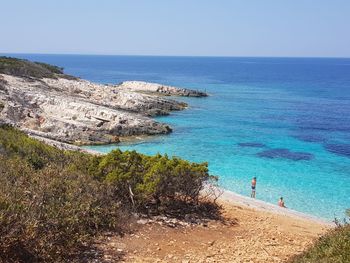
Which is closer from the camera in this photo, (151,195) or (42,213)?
(42,213)

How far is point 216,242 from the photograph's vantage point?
12.7 meters

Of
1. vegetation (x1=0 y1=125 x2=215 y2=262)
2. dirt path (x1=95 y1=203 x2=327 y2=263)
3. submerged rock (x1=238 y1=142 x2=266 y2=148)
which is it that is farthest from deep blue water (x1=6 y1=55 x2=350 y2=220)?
vegetation (x1=0 y1=125 x2=215 y2=262)

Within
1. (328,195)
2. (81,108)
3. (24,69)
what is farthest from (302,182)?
(24,69)

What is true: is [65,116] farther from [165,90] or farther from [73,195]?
[165,90]

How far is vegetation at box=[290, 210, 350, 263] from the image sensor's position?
803cm

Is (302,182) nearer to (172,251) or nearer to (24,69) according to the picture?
(172,251)

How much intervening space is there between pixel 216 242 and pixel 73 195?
4746 millimetres

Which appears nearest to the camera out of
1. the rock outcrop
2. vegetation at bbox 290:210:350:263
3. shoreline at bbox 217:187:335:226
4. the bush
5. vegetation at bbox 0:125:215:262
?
vegetation at bbox 290:210:350:263

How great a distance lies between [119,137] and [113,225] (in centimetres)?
2860

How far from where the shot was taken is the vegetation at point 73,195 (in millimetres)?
9305

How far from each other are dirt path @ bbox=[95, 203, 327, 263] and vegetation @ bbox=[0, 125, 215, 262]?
88cm

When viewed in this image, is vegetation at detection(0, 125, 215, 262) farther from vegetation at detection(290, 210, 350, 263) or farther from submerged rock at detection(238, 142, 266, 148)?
submerged rock at detection(238, 142, 266, 148)

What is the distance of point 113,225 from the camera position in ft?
39.8

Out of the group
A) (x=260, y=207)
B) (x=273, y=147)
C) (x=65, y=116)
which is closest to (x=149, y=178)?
(x=260, y=207)
